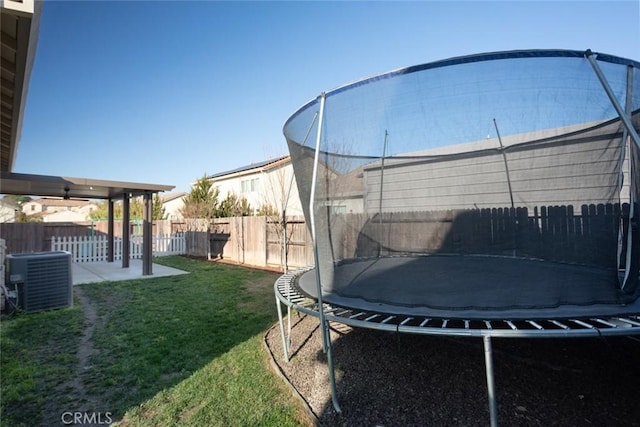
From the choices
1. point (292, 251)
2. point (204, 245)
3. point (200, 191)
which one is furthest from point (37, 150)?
point (292, 251)

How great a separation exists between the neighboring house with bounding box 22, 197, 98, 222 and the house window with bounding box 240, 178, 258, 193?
19.4 meters

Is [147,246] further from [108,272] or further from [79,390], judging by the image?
[79,390]

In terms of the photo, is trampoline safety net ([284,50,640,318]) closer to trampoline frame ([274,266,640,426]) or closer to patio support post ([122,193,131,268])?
trampoline frame ([274,266,640,426])

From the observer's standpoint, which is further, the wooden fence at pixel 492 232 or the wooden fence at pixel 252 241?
the wooden fence at pixel 252 241

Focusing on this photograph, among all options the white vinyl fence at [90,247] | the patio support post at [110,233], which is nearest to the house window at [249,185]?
the white vinyl fence at [90,247]

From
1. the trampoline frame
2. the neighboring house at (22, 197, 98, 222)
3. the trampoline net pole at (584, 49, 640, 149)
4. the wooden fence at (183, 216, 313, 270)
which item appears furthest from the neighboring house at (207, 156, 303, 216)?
the neighboring house at (22, 197, 98, 222)

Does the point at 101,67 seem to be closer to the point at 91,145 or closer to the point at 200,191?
the point at 91,145

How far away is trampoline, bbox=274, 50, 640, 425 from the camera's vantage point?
5.40 ft

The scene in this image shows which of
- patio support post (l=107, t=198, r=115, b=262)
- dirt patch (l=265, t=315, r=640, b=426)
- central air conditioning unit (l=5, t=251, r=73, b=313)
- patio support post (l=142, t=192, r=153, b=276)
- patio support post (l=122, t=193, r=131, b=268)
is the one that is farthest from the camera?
patio support post (l=107, t=198, r=115, b=262)

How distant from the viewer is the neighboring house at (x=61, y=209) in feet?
93.0

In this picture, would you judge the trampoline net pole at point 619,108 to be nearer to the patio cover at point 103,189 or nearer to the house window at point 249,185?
the patio cover at point 103,189

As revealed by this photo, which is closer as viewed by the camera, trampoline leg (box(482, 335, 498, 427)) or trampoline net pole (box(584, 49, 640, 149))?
trampoline leg (box(482, 335, 498, 427))

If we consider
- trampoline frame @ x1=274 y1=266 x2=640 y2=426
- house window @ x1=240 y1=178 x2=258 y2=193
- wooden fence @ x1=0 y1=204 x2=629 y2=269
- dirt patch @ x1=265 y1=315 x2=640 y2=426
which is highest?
house window @ x1=240 y1=178 x2=258 y2=193

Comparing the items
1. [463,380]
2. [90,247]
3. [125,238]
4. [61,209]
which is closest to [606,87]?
[463,380]
